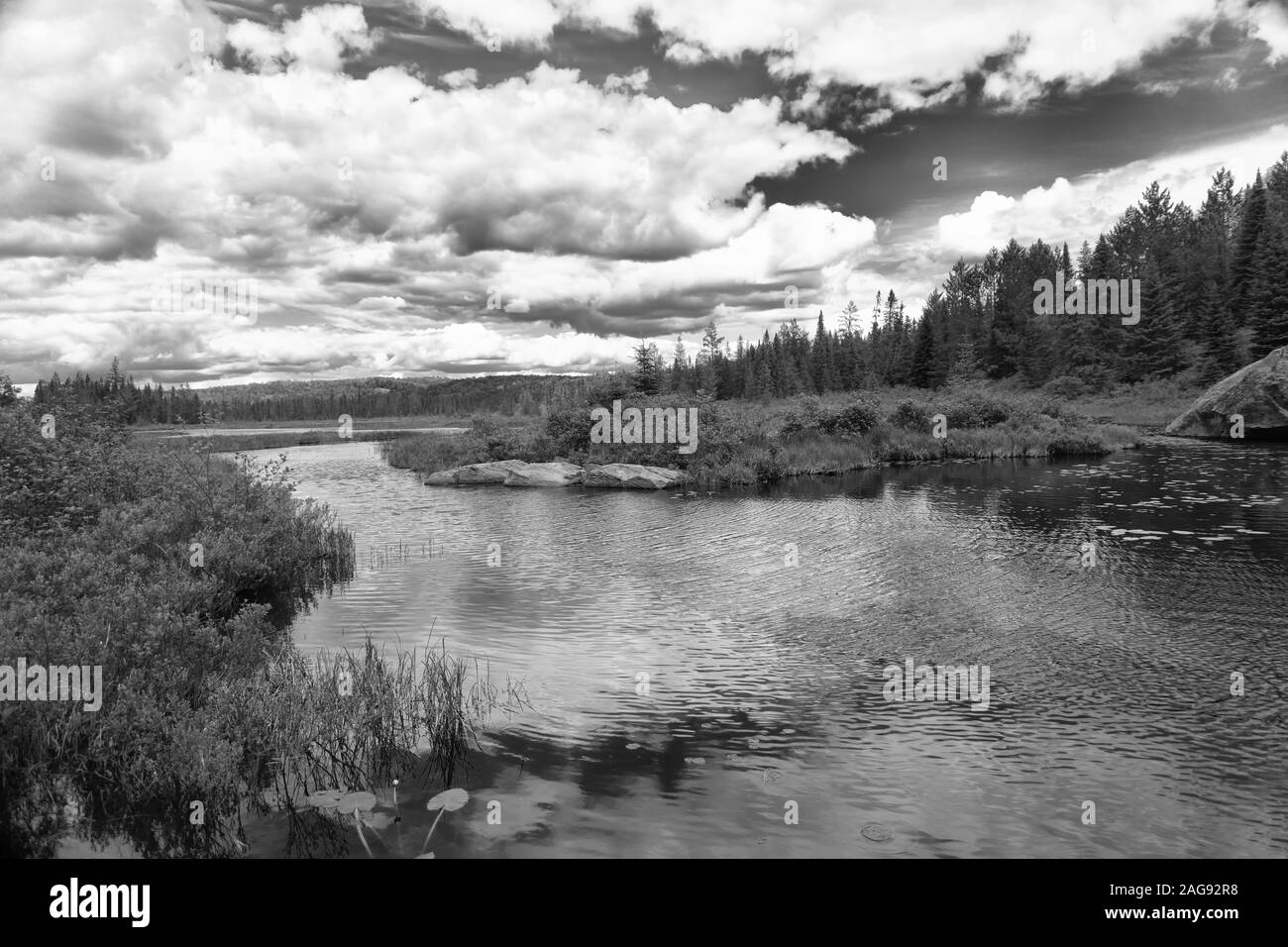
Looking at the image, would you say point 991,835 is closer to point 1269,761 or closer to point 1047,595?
point 1269,761

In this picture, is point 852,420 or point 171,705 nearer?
point 171,705

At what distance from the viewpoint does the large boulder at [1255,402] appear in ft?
165

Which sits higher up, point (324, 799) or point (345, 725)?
point (345, 725)

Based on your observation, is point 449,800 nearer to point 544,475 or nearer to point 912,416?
point 544,475

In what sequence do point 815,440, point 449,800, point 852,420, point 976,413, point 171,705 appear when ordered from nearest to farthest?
point 449,800 < point 171,705 < point 815,440 < point 852,420 < point 976,413

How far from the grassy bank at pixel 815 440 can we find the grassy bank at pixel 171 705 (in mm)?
28380

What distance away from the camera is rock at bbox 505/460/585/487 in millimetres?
42188

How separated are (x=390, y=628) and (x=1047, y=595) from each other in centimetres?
1414

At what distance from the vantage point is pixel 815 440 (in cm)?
4756

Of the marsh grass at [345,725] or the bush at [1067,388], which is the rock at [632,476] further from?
the bush at [1067,388]

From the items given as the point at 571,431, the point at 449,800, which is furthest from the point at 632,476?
the point at 449,800

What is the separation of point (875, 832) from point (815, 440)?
41.2m

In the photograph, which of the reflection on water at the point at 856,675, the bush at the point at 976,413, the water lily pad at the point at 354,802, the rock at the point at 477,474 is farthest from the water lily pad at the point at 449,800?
the bush at the point at 976,413
